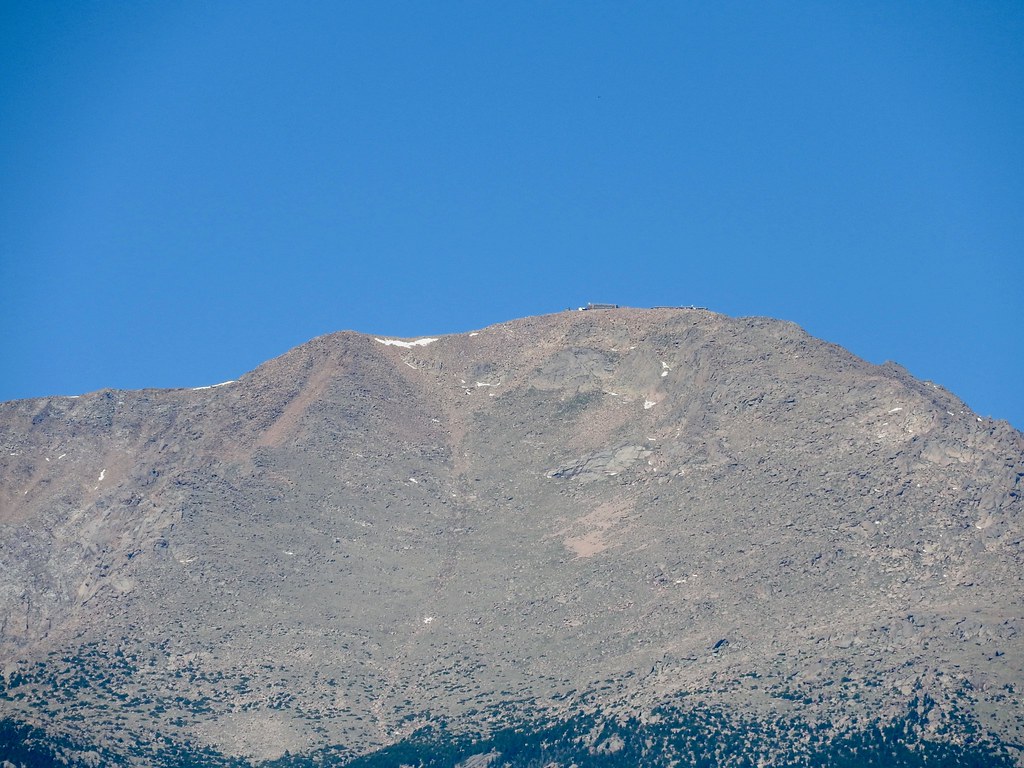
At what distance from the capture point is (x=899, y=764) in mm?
199125

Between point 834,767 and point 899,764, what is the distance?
6.84 meters

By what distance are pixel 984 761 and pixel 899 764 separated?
882cm

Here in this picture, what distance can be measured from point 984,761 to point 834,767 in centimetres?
1556

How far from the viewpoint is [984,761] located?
196 metres

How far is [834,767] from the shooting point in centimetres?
19975
